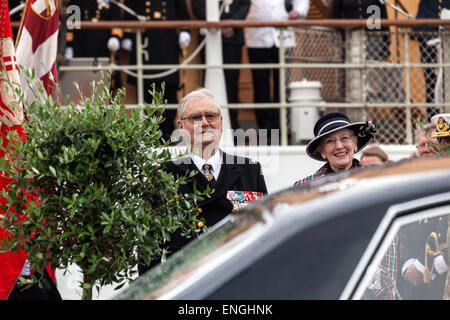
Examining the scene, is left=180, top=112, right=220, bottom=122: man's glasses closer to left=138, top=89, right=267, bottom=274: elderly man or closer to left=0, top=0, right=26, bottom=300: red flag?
left=138, top=89, right=267, bottom=274: elderly man

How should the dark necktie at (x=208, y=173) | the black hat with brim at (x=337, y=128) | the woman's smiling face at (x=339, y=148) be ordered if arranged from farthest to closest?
the black hat with brim at (x=337, y=128) < the woman's smiling face at (x=339, y=148) < the dark necktie at (x=208, y=173)

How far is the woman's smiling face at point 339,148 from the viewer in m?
4.57

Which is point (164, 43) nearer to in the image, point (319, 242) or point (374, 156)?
point (374, 156)

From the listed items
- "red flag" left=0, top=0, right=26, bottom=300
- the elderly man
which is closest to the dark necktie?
the elderly man

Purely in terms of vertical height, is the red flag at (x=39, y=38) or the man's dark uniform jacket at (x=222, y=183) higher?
the red flag at (x=39, y=38)

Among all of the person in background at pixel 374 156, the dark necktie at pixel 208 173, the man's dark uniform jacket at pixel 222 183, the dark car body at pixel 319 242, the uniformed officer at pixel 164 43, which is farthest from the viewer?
the uniformed officer at pixel 164 43

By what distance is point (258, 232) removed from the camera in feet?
6.33

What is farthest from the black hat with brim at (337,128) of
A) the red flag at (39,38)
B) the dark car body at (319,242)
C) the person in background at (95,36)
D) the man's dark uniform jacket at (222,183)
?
the person in background at (95,36)

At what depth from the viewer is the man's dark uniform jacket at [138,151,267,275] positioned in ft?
14.2

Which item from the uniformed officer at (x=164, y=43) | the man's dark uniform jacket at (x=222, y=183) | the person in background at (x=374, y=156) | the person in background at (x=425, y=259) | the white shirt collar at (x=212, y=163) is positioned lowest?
the person in background at (x=374, y=156)

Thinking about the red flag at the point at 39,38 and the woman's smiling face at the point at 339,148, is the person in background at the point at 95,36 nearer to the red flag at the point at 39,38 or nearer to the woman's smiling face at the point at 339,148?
the red flag at the point at 39,38
